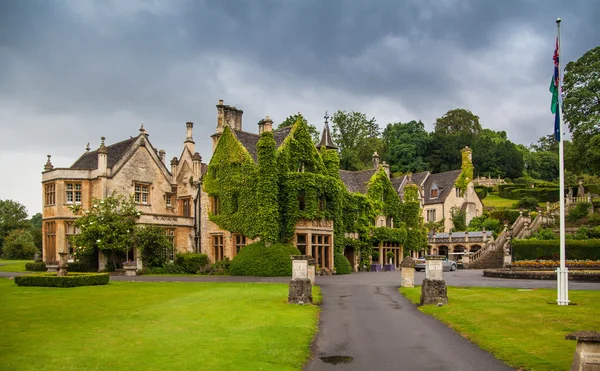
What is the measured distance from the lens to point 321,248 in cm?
4297

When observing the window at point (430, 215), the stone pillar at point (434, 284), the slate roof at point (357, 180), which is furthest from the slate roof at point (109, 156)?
the window at point (430, 215)

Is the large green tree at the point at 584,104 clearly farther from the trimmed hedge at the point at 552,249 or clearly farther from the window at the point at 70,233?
the window at the point at 70,233

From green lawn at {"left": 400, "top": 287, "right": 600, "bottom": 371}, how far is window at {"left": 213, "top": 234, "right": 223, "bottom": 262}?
22.1 meters

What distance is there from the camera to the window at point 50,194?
4547 cm

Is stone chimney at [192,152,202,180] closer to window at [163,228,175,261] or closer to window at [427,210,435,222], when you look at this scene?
window at [163,228,175,261]

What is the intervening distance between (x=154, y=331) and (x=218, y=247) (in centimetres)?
3024

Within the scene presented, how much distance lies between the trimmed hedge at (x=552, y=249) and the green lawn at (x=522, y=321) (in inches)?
933

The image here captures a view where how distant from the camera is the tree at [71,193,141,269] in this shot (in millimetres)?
40969

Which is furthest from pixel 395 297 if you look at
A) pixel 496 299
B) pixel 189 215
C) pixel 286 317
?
pixel 189 215

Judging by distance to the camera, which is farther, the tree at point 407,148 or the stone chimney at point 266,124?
the tree at point 407,148

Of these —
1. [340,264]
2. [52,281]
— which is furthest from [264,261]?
[52,281]

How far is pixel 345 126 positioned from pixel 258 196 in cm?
5681

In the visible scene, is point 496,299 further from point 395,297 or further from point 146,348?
point 146,348

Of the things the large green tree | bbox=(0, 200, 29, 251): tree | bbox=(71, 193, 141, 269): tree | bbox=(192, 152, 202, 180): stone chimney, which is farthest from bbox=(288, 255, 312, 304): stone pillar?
bbox=(0, 200, 29, 251): tree
